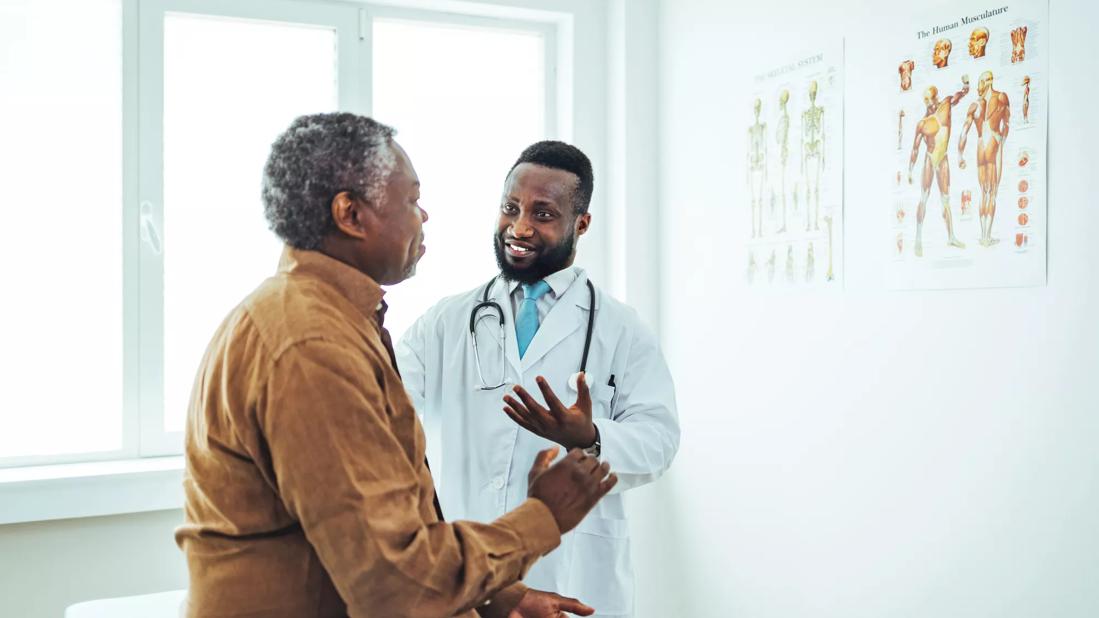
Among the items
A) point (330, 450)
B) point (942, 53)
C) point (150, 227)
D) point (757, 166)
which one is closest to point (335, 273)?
point (330, 450)

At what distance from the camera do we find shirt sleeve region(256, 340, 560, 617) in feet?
3.05

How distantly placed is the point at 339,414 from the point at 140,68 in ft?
7.79

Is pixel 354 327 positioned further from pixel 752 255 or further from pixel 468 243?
pixel 468 243

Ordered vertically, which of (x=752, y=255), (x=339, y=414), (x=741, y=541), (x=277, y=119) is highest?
(x=277, y=119)

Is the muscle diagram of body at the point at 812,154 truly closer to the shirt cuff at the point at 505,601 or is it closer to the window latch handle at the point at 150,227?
the shirt cuff at the point at 505,601

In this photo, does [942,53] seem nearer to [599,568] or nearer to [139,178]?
[599,568]

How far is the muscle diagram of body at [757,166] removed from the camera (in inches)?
106

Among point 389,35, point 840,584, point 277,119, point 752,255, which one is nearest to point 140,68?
point 277,119

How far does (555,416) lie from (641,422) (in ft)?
1.47

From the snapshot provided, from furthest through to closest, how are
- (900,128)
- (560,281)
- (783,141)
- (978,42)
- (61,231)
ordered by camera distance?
(61,231) < (783,141) < (900,128) < (560,281) < (978,42)

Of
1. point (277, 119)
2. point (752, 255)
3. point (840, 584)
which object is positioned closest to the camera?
point (840, 584)

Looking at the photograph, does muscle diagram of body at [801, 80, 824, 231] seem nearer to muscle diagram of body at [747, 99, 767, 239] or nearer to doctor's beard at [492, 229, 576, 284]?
muscle diagram of body at [747, 99, 767, 239]

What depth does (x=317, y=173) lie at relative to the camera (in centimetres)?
107

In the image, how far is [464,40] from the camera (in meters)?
3.42
